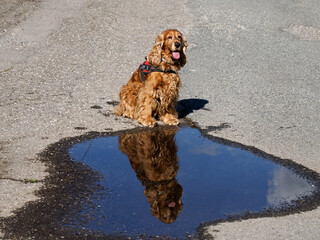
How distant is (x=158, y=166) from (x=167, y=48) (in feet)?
6.89

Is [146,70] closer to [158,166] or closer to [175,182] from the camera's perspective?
[158,166]

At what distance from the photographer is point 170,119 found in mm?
7645

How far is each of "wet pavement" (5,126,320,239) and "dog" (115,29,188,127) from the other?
0.36 metres

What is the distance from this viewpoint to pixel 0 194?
5367 mm

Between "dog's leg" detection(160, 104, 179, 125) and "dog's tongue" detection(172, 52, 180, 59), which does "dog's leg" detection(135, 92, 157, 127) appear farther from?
"dog's tongue" detection(172, 52, 180, 59)

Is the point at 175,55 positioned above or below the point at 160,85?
above

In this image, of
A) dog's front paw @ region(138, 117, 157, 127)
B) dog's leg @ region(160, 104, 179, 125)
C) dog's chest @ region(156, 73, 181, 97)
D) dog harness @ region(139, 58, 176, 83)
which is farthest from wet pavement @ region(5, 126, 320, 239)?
dog harness @ region(139, 58, 176, 83)

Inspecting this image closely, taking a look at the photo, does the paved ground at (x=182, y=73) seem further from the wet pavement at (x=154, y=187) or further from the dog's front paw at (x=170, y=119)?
the dog's front paw at (x=170, y=119)

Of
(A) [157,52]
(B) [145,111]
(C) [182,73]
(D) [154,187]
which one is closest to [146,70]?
(A) [157,52]

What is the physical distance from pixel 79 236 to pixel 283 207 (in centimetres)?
212

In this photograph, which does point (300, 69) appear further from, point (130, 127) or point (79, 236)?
point (79, 236)

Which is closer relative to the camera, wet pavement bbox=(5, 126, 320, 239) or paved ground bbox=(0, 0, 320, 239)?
wet pavement bbox=(5, 126, 320, 239)

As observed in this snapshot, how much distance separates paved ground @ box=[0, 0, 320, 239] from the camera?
6.54 metres

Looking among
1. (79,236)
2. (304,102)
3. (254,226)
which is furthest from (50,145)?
(304,102)
